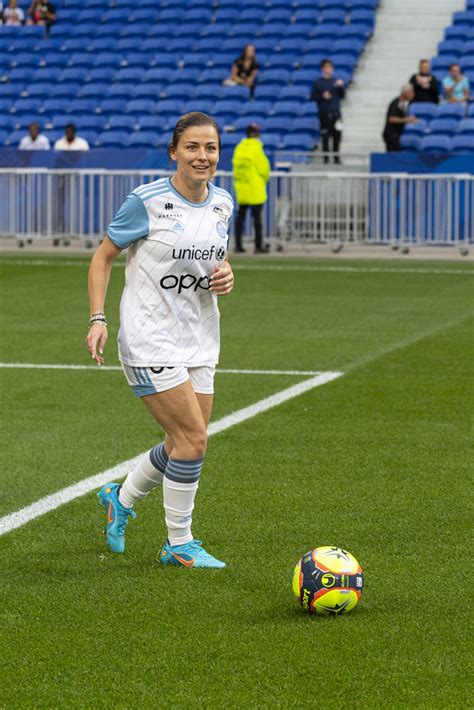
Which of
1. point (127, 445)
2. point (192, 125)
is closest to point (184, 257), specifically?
point (192, 125)

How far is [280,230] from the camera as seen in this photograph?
23.0m

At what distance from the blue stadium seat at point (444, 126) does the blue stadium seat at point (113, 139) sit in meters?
6.31

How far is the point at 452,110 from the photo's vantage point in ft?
81.4

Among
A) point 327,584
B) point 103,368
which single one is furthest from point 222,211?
point 103,368

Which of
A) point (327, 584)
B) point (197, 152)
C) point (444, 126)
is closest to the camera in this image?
point (327, 584)

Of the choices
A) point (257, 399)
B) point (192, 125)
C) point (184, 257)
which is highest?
point (192, 125)

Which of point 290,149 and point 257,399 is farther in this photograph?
point 290,149

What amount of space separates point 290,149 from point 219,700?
22.3 meters

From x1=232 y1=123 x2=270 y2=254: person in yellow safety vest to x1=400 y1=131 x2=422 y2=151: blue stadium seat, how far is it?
3.67 metres

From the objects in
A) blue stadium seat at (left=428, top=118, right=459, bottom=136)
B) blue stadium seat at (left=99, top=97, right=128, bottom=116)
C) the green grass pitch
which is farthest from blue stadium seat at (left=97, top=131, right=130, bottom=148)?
the green grass pitch

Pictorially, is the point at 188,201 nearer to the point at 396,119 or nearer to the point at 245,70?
the point at 396,119

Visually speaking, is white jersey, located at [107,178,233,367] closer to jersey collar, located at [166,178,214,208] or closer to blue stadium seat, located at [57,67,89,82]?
jersey collar, located at [166,178,214,208]

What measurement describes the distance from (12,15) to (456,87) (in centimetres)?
1227

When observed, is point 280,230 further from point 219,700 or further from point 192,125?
point 219,700
